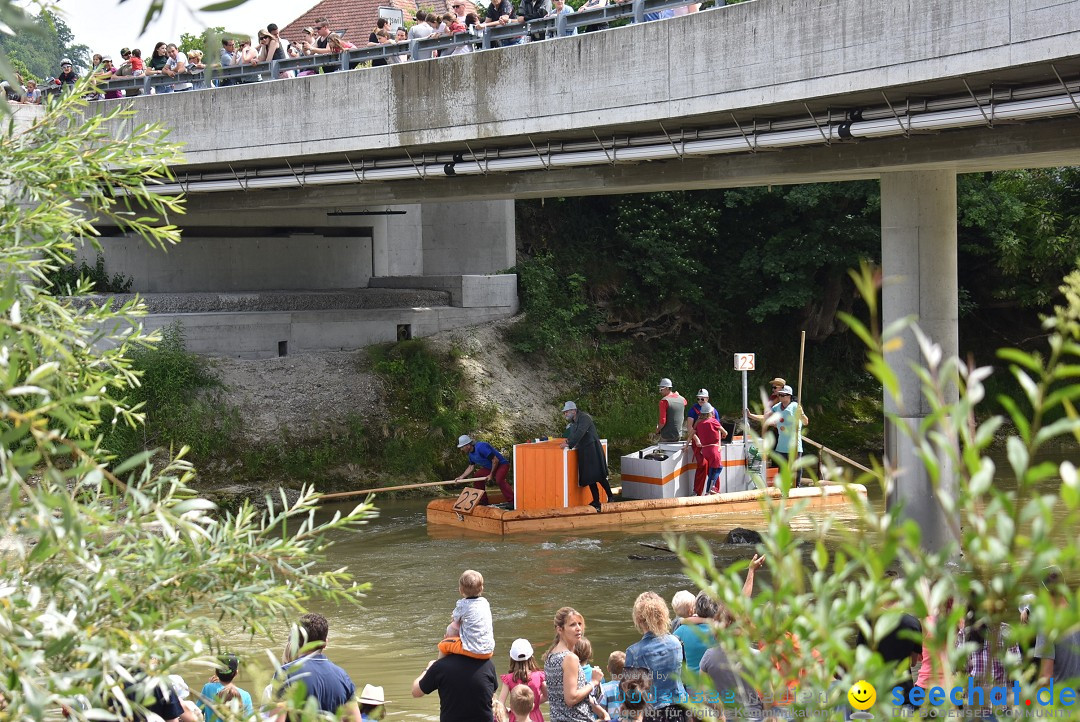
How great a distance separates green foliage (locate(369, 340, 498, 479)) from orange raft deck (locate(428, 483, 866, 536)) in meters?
4.53

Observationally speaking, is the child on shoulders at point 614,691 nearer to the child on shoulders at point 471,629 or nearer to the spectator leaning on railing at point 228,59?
the child on shoulders at point 471,629

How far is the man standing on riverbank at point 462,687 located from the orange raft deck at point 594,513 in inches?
440

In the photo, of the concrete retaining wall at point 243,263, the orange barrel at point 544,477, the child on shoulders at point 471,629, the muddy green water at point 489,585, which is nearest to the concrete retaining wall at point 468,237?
the concrete retaining wall at point 243,263

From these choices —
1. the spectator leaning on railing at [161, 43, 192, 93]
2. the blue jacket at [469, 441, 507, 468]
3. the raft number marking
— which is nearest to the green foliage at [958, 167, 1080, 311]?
→ the blue jacket at [469, 441, 507, 468]

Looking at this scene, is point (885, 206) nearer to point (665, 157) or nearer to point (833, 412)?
point (665, 157)

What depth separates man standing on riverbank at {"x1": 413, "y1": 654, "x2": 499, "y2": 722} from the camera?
7.47 m

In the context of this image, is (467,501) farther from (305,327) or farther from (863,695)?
(863,695)

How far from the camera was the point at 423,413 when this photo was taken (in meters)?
25.2

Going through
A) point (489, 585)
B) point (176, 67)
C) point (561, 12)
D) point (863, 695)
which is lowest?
point (489, 585)

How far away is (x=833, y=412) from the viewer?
28297 millimetres

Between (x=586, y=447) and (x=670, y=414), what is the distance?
81.4 inches

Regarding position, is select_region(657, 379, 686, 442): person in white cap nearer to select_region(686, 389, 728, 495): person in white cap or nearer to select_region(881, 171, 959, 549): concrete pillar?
select_region(686, 389, 728, 495): person in white cap

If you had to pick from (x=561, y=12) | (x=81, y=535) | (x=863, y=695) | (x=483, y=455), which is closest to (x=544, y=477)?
(x=483, y=455)

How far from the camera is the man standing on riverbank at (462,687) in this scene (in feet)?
24.5
